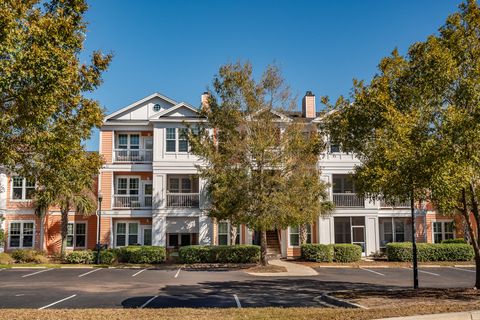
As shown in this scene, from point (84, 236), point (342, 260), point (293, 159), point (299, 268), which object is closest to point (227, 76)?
point (293, 159)

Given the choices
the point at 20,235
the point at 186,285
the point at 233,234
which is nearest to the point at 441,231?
A: the point at 233,234

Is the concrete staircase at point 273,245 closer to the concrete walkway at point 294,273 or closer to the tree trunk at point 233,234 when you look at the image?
the tree trunk at point 233,234

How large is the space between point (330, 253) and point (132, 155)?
15663 millimetres

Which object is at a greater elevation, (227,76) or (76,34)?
(227,76)

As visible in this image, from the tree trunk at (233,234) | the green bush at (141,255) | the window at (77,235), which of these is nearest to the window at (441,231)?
the tree trunk at (233,234)

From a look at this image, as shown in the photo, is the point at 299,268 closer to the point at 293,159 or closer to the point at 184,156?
the point at 293,159

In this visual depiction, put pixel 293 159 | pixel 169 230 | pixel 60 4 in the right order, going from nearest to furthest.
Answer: pixel 60 4 < pixel 293 159 < pixel 169 230

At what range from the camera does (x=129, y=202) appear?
3353 centimetres

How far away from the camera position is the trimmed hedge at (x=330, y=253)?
2964 cm

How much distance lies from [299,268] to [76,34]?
18769 mm

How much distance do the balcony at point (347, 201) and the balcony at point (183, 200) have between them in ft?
32.2

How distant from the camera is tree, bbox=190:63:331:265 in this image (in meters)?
24.6

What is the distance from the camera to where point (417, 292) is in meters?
15.6

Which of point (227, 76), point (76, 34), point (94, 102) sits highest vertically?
point (227, 76)
